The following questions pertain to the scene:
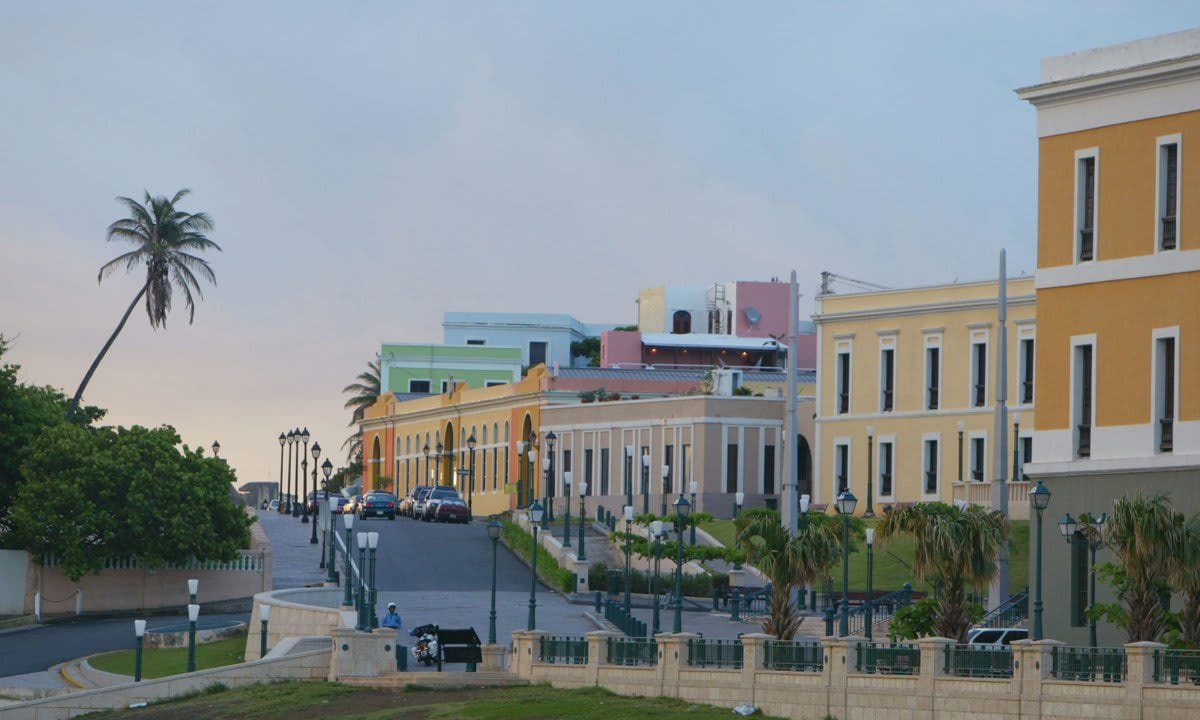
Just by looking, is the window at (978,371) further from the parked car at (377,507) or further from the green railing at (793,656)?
the green railing at (793,656)

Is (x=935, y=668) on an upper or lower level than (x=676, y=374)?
lower

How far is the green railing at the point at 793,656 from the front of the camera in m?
35.8

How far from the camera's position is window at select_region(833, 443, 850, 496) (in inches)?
3145

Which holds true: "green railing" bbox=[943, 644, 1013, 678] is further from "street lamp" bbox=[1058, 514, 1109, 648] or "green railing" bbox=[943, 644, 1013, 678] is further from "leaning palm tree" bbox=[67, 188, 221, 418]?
"leaning palm tree" bbox=[67, 188, 221, 418]

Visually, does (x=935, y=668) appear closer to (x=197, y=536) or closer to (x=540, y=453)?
(x=197, y=536)

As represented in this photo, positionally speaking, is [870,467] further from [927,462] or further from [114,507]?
[114,507]

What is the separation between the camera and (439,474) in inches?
4205

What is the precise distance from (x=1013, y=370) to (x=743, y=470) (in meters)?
15.4


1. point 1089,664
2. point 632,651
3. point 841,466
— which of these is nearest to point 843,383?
point 841,466

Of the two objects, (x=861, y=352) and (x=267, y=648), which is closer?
(x=267, y=648)

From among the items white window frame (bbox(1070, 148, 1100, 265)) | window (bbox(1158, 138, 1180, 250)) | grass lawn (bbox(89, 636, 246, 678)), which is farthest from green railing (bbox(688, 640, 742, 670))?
grass lawn (bbox(89, 636, 246, 678))

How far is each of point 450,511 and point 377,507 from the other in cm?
392

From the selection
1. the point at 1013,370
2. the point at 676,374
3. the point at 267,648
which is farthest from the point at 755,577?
the point at 676,374

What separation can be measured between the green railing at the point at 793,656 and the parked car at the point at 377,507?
5116cm
